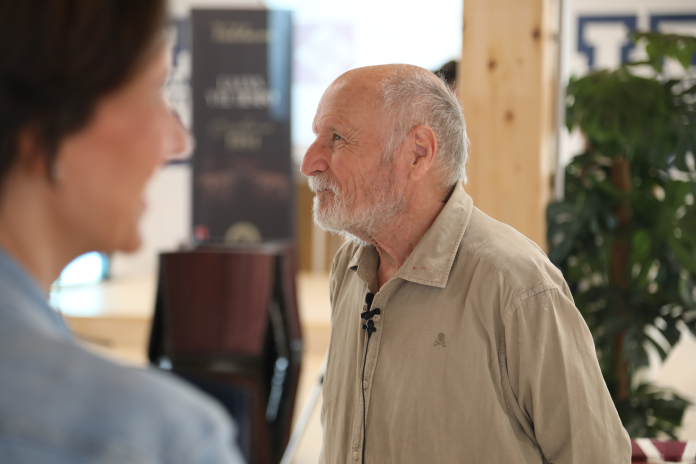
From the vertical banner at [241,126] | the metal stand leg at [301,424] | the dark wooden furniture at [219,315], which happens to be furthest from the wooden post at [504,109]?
the vertical banner at [241,126]

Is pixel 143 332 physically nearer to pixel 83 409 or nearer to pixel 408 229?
pixel 408 229

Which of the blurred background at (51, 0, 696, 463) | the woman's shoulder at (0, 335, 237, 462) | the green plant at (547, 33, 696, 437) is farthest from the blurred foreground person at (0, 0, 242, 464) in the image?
the green plant at (547, 33, 696, 437)

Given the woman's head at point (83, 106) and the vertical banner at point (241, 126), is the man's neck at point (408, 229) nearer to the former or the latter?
the woman's head at point (83, 106)

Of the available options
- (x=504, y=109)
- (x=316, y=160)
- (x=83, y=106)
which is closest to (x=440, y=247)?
(x=316, y=160)

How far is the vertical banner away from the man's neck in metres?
3.55

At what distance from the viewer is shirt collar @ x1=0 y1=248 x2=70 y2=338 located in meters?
0.40

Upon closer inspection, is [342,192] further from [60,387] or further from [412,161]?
[60,387]

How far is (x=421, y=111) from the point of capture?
1257 mm

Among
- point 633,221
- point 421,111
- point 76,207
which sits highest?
point 421,111

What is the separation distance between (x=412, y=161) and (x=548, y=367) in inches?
18.6

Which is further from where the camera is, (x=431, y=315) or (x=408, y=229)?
(x=408, y=229)

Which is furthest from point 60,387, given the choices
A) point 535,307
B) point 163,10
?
point 535,307

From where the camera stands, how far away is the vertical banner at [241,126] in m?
4.73

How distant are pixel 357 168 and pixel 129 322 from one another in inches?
164
